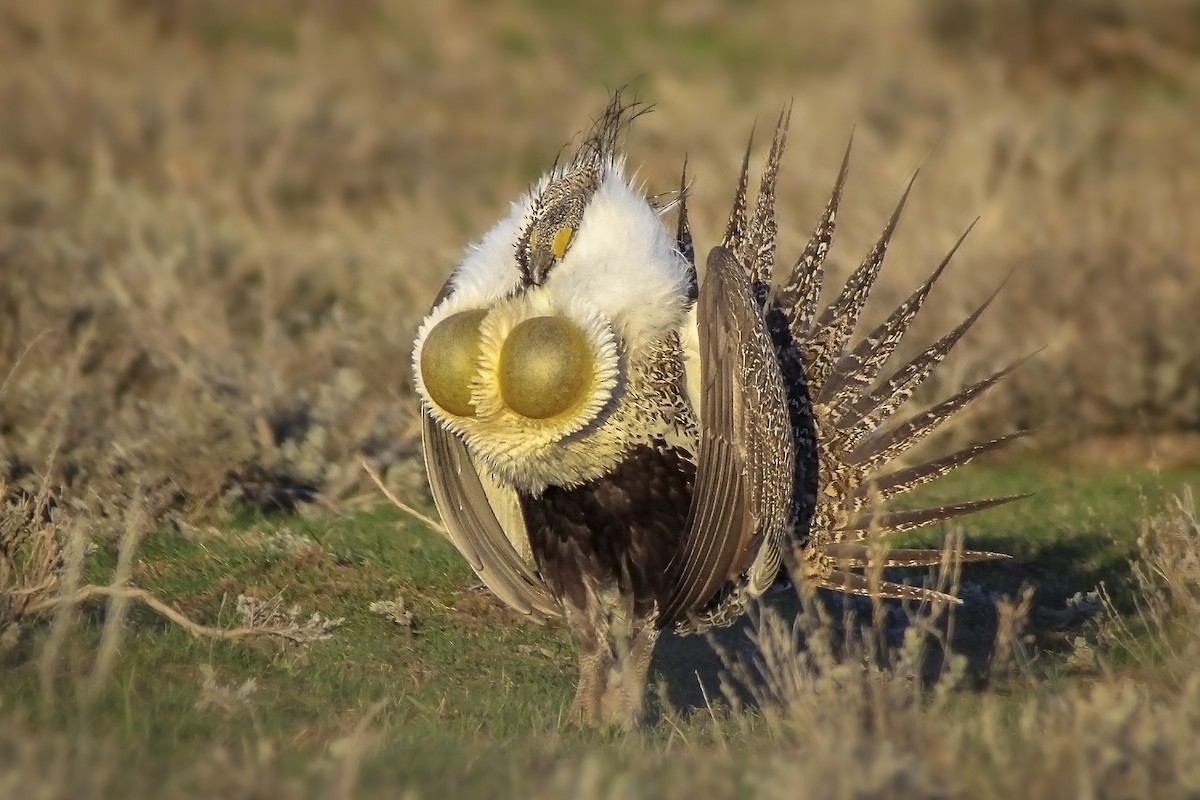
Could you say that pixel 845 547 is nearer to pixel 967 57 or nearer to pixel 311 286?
pixel 311 286

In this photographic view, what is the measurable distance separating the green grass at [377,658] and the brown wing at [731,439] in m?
0.35

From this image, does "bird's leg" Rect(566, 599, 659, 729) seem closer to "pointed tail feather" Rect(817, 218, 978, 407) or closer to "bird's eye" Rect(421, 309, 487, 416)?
"bird's eye" Rect(421, 309, 487, 416)

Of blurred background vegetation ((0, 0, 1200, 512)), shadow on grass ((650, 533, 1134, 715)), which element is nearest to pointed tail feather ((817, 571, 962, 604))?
→ shadow on grass ((650, 533, 1134, 715))

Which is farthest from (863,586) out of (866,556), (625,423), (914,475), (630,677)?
(625,423)

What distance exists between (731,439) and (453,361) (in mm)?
560

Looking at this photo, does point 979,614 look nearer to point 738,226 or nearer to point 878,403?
point 878,403

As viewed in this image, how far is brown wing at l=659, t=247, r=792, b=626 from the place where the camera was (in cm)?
353

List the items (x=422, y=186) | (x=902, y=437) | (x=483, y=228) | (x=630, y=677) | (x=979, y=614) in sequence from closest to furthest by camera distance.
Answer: (x=630, y=677), (x=902, y=437), (x=979, y=614), (x=483, y=228), (x=422, y=186)

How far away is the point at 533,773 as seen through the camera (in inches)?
115

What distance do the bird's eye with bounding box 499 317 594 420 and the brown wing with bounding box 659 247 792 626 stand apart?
0.79 ft

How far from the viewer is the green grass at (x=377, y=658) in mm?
3123

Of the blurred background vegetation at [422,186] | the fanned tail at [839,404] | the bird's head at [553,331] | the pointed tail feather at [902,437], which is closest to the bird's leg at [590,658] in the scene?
the bird's head at [553,331]

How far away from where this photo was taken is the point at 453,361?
11.7 ft

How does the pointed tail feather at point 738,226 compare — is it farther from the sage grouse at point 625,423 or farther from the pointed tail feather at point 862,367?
the pointed tail feather at point 862,367
